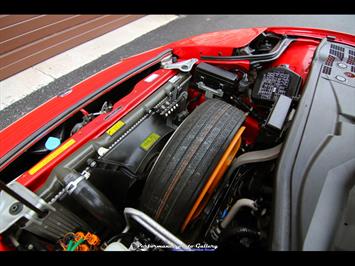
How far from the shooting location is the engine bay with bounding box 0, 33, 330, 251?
92 centimetres

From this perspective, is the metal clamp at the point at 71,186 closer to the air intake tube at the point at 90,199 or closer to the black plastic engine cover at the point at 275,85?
the air intake tube at the point at 90,199

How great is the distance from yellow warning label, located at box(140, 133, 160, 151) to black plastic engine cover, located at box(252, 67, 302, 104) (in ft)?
1.89

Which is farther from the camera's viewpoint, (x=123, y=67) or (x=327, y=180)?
(x=123, y=67)

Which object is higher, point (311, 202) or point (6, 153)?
point (311, 202)

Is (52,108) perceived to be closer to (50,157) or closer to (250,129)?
(50,157)

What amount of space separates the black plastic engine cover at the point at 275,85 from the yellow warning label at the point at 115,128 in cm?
72

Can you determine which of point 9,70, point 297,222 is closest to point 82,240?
point 297,222

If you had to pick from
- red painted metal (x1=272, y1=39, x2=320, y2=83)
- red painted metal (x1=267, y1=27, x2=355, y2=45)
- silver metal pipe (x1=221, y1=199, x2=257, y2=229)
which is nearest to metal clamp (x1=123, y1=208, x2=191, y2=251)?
silver metal pipe (x1=221, y1=199, x2=257, y2=229)

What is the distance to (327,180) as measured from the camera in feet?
2.55

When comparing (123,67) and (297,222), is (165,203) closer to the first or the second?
(297,222)

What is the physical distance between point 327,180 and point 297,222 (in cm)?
17

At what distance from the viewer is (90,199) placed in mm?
941

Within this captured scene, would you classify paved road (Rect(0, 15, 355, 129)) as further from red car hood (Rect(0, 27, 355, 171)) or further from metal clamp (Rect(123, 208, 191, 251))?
metal clamp (Rect(123, 208, 191, 251))

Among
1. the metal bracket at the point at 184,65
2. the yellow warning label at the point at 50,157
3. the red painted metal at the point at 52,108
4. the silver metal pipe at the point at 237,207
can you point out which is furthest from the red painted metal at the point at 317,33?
the yellow warning label at the point at 50,157
